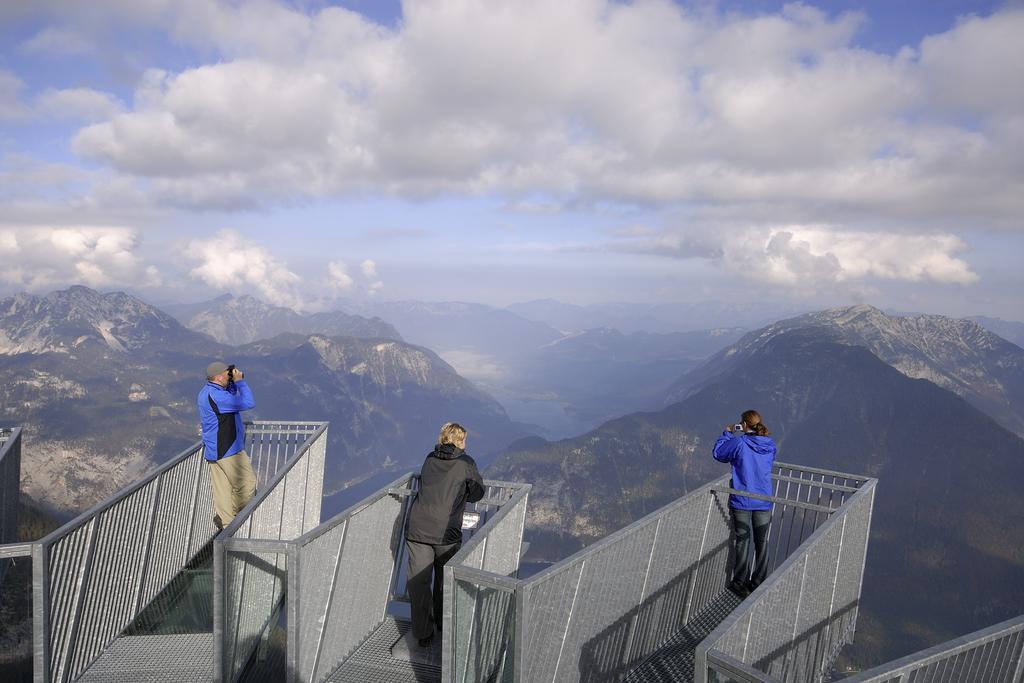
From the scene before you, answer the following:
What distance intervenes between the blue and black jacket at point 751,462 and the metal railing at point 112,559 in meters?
6.28

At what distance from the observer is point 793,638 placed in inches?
281

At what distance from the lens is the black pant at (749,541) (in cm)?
932

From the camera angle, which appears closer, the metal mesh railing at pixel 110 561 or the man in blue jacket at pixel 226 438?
the metal mesh railing at pixel 110 561

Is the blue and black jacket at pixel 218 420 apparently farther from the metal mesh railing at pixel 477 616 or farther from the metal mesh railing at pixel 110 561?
the metal mesh railing at pixel 477 616

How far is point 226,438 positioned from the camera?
9.50 meters

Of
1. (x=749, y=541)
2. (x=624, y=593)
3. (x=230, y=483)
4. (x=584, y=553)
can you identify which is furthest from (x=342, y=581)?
(x=749, y=541)

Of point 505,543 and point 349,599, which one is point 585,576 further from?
point 349,599

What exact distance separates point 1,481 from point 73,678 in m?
4.87

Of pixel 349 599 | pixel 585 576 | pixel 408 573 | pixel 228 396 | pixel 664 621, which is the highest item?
pixel 228 396

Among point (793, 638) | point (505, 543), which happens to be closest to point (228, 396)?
point (505, 543)

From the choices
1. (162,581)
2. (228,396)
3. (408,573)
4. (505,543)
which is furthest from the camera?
(228,396)

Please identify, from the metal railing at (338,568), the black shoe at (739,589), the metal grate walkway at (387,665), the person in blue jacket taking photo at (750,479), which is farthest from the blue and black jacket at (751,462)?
the metal grate walkway at (387,665)

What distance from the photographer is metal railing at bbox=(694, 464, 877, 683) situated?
496 centimetres

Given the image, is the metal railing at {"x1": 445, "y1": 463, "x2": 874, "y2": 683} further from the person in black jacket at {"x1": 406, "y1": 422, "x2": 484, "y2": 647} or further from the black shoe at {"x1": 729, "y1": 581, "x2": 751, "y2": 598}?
the person in black jacket at {"x1": 406, "y1": 422, "x2": 484, "y2": 647}
